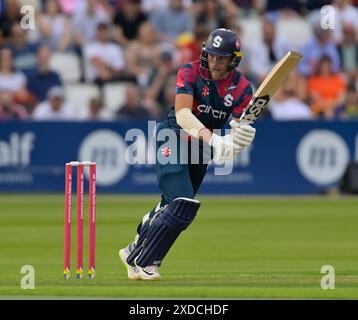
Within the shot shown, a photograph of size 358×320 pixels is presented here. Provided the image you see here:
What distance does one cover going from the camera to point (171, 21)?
69.5ft

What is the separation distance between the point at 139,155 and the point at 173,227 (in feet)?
29.9

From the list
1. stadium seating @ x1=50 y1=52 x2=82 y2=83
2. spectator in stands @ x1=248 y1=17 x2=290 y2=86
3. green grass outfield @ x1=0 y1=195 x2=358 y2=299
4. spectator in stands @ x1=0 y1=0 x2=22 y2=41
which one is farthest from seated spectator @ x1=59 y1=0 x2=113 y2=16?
green grass outfield @ x1=0 y1=195 x2=358 y2=299

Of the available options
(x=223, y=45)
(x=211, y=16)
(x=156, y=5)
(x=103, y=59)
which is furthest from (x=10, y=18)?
(x=223, y=45)

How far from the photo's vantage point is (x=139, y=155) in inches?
716

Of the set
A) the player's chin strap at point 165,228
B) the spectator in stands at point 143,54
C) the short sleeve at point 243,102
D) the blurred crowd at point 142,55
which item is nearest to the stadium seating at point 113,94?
the blurred crowd at point 142,55

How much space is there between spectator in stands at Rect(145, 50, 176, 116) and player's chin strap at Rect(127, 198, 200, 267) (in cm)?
1022

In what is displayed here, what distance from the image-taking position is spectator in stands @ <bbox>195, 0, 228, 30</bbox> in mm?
20297

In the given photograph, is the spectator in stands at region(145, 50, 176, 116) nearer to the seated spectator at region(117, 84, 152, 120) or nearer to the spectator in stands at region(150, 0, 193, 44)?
the seated spectator at region(117, 84, 152, 120)

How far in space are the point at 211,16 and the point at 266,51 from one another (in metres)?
1.12

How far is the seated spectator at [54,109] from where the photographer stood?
1912 cm

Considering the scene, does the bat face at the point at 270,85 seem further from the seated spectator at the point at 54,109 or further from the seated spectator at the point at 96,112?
the seated spectator at the point at 54,109

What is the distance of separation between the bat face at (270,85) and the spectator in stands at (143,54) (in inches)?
446

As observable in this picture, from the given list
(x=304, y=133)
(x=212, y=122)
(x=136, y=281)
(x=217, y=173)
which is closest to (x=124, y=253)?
(x=136, y=281)
